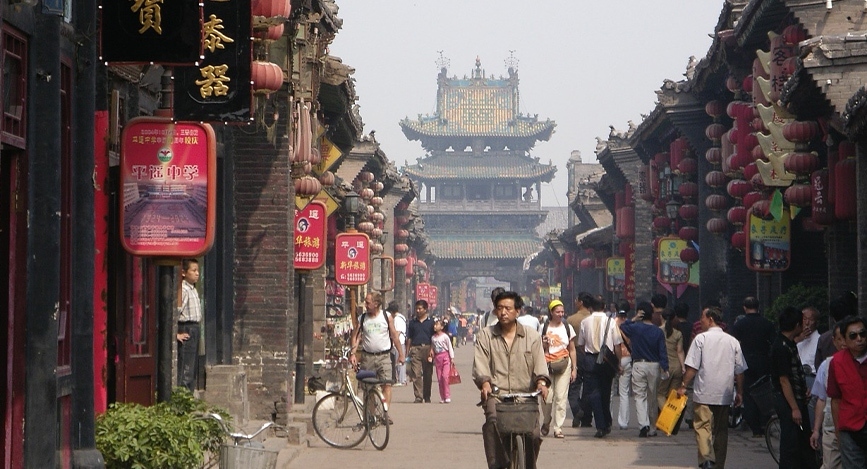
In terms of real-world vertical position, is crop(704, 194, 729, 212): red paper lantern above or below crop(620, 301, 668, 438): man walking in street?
above

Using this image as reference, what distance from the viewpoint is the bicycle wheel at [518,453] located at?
11984mm

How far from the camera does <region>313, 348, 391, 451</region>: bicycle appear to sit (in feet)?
55.8

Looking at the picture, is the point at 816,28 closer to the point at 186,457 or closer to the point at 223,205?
the point at 223,205

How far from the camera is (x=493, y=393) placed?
1198cm

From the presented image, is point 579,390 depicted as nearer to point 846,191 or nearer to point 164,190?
point 846,191

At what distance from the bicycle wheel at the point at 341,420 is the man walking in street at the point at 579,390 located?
3.79 meters

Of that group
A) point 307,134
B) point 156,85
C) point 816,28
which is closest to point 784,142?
point 816,28

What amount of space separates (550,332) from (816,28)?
16.2 ft

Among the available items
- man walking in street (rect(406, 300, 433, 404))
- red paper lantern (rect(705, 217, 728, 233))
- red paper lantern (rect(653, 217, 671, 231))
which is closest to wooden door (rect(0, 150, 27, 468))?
man walking in street (rect(406, 300, 433, 404))

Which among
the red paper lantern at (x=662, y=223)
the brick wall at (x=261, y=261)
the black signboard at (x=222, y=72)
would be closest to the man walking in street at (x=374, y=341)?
the brick wall at (x=261, y=261)

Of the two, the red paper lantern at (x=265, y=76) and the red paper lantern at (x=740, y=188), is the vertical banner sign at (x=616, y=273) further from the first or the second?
the red paper lantern at (x=265, y=76)

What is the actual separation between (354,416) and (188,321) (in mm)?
2919

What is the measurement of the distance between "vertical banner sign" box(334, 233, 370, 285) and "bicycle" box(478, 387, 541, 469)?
17471mm

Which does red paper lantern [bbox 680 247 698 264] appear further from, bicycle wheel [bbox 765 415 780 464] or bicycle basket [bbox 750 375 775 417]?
bicycle basket [bbox 750 375 775 417]
